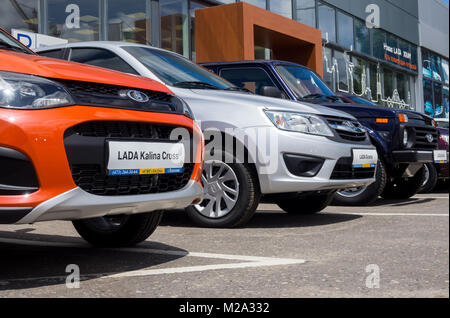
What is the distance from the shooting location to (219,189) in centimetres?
534

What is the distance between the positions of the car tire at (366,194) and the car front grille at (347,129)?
3.87 ft

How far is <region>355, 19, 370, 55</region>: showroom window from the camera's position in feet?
71.0

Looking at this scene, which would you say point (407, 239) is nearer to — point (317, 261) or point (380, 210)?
point (317, 261)

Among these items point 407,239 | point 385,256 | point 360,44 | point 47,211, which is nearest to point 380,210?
point 407,239

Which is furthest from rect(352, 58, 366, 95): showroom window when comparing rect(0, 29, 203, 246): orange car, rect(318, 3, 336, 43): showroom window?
rect(0, 29, 203, 246): orange car

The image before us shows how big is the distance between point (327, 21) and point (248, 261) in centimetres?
1687

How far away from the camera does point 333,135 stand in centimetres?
539

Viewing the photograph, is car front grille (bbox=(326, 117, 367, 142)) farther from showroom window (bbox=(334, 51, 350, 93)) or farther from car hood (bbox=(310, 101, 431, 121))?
showroom window (bbox=(334, 51, 350, 93))

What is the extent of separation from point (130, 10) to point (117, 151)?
31.8 ft

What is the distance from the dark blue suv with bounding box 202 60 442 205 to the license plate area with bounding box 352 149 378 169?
45.4 inches

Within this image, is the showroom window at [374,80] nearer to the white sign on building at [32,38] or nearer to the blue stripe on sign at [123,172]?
the white sign on building at [32,38]

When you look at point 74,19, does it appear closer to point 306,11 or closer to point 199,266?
point 199,266

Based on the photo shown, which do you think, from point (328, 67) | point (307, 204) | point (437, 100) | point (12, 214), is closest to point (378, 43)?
point (328, 67)

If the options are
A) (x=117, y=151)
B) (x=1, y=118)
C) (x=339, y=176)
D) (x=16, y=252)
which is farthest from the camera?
(x=339, y=176)
